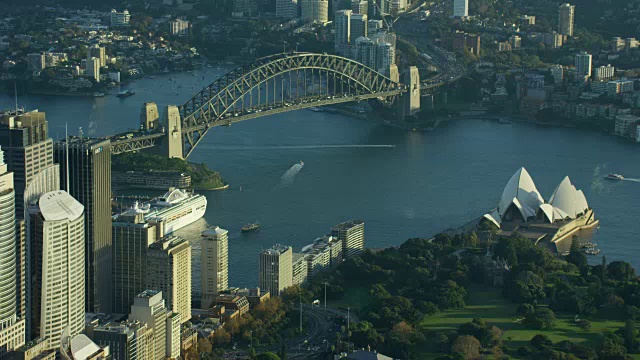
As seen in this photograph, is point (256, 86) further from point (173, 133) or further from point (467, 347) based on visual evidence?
point (467, 347)

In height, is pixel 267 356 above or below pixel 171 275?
below

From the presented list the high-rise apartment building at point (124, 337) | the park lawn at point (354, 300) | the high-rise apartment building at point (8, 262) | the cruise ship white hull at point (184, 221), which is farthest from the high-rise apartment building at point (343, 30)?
the high-rise apartment building at point (8, 262)

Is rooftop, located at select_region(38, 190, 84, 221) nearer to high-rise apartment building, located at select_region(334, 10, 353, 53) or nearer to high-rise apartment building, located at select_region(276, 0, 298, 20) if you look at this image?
high-rise apartment building, located at select_region(334, 10, 353, 53)

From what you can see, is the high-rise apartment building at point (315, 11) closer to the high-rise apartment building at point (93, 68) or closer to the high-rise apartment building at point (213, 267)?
the high-rise apartment building at point (93, 68)

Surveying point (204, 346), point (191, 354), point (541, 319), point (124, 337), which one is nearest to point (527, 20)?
point (541, 319)

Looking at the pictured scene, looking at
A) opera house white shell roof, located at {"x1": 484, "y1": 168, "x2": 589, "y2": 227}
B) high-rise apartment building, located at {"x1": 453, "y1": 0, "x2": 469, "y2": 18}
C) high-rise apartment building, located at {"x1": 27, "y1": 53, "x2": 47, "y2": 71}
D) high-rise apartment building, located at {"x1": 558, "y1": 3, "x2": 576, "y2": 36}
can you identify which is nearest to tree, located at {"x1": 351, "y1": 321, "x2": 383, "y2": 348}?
opera house white shell roof, located at {"x1": 484, "y1": 168, "x2": 589, "y2": 227}

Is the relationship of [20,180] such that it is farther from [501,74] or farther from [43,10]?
[43,10]
